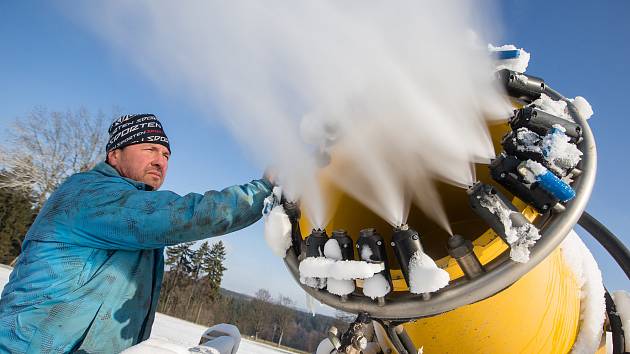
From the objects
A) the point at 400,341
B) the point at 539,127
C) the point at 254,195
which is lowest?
the point at 400,341

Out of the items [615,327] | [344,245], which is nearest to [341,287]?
[344,245]

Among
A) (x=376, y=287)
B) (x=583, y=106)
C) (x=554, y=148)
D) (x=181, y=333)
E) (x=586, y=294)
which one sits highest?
(x=583, y=106)

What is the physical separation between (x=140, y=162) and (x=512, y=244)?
210 centimetres

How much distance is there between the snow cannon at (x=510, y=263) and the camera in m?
1.11

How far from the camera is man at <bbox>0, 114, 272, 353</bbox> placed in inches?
71.0

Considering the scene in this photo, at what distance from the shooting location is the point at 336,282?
119cm

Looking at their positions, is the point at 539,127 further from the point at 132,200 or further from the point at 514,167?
the point at 132,200

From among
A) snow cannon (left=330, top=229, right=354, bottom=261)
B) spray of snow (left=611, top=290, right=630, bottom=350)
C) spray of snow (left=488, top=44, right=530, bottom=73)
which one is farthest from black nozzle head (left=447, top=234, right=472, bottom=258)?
spray of snow (left=611, top=290, right=630, bottom=350)

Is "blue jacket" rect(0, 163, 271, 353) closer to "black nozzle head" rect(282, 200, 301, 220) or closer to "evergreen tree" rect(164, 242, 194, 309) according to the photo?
"black nozzle head" rect(282, 200, 301, 220)

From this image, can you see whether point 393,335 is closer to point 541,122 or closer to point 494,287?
point 494,287

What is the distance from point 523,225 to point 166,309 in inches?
1787

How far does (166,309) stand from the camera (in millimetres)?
41906

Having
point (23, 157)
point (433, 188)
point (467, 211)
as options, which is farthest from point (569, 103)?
point (23, 157)

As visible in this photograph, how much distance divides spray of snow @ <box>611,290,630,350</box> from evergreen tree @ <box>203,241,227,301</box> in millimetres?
46802
